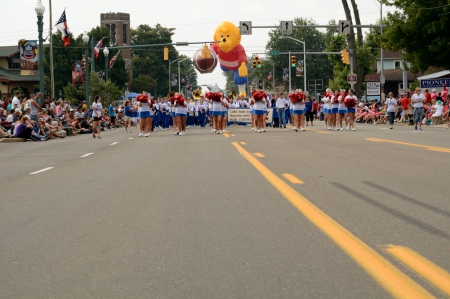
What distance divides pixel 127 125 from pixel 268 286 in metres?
36.7

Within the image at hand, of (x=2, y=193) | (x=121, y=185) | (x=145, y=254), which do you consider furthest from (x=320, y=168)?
(x=145, y=254)

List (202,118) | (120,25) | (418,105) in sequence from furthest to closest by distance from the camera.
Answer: (120,25)
(202,118)
(418,105)

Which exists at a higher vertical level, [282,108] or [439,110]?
[282,108]

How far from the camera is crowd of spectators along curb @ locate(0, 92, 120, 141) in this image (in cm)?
3162

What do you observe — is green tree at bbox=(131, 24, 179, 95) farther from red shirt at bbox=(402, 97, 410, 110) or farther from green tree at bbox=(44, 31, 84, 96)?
red shirt at bbox=(402, 97, 410, 110)

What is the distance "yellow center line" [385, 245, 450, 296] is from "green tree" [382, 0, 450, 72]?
141 ft

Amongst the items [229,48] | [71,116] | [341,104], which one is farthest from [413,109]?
[229,48]

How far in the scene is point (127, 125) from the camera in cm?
4169

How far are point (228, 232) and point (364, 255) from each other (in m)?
A: 1.66

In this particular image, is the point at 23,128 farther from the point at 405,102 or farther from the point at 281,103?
the point at 405,102

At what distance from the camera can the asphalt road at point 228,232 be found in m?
5.53

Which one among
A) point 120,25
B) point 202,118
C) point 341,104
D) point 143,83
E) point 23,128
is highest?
point 120,25

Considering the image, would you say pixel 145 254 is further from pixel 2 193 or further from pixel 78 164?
pixel 78 164

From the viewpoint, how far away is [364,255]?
630 centimetres
